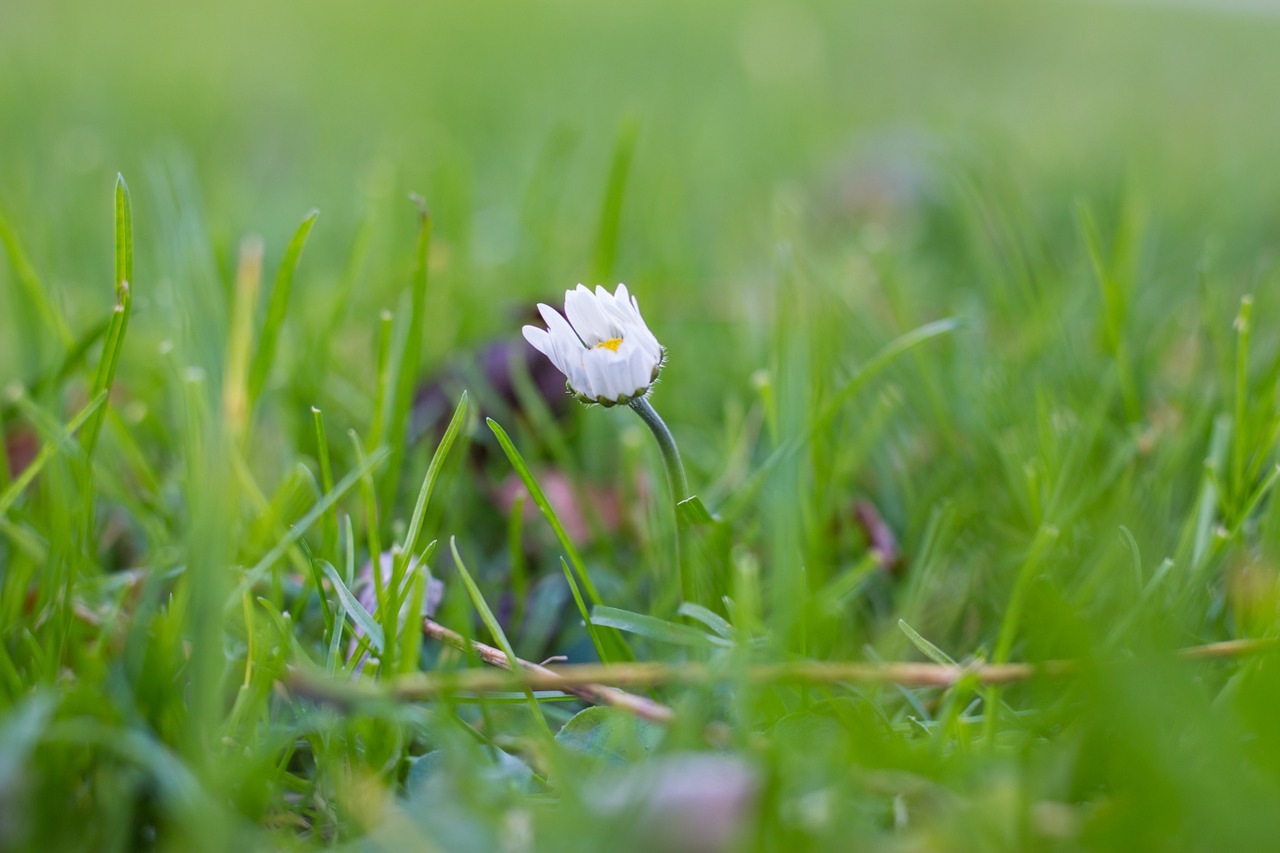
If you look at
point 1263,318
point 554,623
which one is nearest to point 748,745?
point 554,623

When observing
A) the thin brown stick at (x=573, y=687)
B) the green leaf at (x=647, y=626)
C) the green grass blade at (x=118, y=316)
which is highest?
the green grass blade at (x=118, y=316)

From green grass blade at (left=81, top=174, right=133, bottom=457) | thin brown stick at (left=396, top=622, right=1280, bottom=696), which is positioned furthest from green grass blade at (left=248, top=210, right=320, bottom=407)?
thin brown stick at (left=396, top=622, right=1280, bottom=696)

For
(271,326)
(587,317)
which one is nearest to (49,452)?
(271,326)

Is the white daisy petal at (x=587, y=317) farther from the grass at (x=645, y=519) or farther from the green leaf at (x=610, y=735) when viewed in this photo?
the green leaf at (x=610, y=735)

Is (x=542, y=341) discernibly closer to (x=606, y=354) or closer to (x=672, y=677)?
(x=606, y=354)

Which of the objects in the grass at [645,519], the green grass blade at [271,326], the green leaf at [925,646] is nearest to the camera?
the grass at [645,519]

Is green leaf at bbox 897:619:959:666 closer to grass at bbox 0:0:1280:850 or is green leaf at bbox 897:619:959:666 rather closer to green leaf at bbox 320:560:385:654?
grass at bbox 0:0:1280:850

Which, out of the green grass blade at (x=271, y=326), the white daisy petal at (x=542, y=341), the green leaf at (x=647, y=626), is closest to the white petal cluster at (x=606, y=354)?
the white daisy petal at (x=542, y=341)

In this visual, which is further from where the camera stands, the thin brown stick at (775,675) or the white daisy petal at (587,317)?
the white daisy petal at (587,317)

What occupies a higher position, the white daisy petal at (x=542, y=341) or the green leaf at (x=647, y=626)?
the white daisy petal at (x=542, y=341)
